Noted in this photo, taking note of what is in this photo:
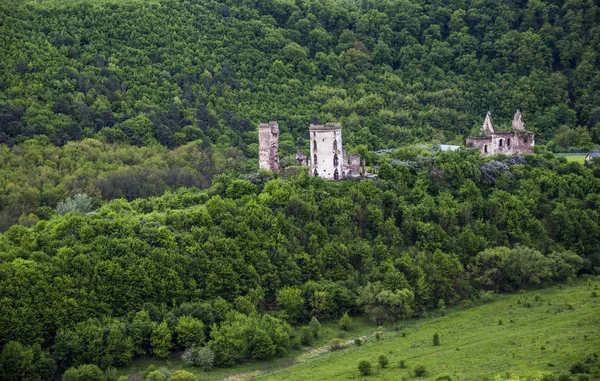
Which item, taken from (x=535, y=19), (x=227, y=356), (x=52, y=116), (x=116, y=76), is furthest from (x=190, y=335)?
(x=535, y=19)

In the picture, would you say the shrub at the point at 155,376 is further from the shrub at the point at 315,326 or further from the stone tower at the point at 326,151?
the stone tower at the point at 326,151

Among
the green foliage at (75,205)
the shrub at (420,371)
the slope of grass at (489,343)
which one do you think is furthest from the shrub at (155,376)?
the green foliage at (75,205)

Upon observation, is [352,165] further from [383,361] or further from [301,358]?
[383,361]

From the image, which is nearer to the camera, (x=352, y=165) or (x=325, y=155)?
(x=325, y=155)

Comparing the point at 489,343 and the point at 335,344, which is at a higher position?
the point at 489,343

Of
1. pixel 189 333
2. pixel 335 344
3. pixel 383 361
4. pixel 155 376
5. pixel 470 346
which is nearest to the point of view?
pixel 155 376

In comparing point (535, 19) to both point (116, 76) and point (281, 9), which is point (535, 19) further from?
point (116, 76)

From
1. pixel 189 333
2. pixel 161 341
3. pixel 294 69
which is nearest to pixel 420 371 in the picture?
pixel 189 333
